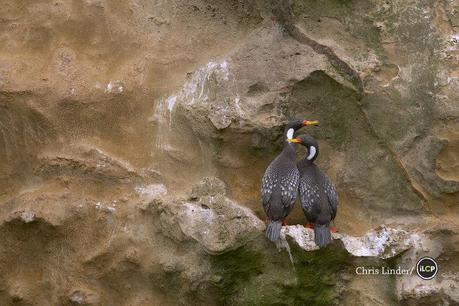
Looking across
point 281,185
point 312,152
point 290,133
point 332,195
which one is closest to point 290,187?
point 281,185

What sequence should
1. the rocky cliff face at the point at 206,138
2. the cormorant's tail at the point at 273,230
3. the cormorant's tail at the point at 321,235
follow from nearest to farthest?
the cormorant's tail at the point at 273,230, the cormorant's tail at the point at 321,235, the rocky cliff face at the point at 206,138

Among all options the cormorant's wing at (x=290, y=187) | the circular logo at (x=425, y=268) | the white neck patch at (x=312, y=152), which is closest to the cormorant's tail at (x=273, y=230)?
the cormorant's wing at (x=290, y=187)

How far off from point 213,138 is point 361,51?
1932mm

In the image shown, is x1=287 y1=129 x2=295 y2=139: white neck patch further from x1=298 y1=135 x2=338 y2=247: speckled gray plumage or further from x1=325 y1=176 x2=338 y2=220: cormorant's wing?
x1=325 y1=176 x2=338 y2=220: cormorant's wing

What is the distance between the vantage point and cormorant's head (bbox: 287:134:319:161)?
324 inches

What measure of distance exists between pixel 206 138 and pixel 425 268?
2717 millimetres

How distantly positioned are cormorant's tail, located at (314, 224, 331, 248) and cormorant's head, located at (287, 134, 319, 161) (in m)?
0.85

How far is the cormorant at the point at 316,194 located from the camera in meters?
7.81

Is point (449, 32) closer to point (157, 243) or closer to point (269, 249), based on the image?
point (269, 249)

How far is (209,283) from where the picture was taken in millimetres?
7797

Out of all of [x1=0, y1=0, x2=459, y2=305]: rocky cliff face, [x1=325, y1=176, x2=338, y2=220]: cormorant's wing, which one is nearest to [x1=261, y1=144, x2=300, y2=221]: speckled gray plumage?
[x1=0, y1=0, x2=459, y2=305]: rocky cliff face

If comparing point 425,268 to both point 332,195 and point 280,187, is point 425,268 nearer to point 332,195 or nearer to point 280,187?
point 332,195

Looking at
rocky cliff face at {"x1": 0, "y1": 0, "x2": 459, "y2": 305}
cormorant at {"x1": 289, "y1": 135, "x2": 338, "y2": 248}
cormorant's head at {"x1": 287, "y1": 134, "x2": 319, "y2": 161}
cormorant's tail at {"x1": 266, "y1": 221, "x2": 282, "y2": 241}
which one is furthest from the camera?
cormorant's head at {"x1": 287, "y1": 134, "x2": 319, "y2": 161}

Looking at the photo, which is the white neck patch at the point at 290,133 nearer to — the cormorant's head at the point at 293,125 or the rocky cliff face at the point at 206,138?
the cormorant's head at the point at 293,125
